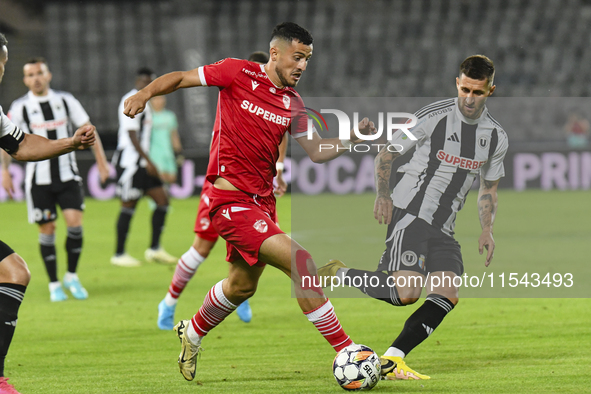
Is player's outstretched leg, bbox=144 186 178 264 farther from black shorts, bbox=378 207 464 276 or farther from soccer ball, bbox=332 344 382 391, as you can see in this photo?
soccer ball, bbox=332 344 382 391

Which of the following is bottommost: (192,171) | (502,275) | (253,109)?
(192,171)

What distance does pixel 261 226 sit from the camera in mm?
4094

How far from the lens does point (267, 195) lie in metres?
4.35

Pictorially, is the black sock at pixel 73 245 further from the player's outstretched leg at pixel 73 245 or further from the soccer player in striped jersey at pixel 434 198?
the soccer player in striped jersey at pixel 434 198

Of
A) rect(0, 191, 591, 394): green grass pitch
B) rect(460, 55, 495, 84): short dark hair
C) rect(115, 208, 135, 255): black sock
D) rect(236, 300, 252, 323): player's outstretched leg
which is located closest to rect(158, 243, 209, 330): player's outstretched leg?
rect(0, 191, 591, 394): green grass pitch

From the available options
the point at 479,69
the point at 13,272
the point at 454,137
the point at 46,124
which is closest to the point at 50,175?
the point at 46,124

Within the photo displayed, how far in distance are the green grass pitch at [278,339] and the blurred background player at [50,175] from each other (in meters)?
0.51

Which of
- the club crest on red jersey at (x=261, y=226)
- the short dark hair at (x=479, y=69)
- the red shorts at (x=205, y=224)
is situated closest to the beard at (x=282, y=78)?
the club crest on red jersey at (x=261, y=226)

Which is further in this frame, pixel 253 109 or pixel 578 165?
pixel 578 165

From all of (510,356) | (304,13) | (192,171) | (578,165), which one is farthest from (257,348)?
(304,13)

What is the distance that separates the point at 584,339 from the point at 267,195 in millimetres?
2365

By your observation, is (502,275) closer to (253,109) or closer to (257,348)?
(257,348)

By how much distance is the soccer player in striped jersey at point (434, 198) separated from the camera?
4.31m

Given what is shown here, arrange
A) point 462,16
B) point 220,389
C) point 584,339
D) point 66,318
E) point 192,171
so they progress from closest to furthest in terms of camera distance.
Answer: point 220,389
point 584,339
point 66,318
point 192,171
point 462,16
